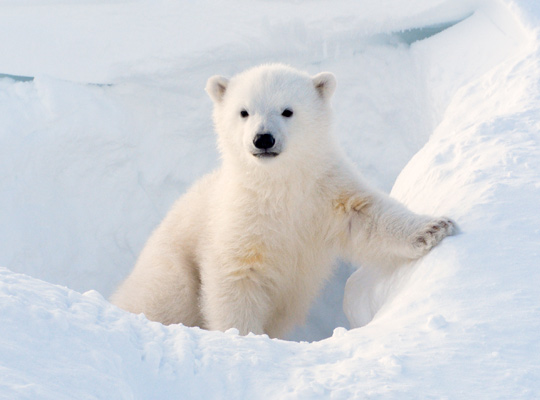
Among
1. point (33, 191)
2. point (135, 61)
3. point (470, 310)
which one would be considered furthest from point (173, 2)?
point (470, 310)

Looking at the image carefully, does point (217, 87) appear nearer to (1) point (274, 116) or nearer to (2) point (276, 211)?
(1) point (274, 116)

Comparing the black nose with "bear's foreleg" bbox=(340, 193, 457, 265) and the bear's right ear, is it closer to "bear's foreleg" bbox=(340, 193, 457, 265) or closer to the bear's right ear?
"bear's foreleg" bbox=(340, 193, 457, 265)

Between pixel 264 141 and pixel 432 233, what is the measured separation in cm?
94

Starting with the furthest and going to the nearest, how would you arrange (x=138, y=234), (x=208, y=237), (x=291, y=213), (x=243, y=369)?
(x=138, y=234) < (x=208, y=237) < (x=291, y=213) < (x=243, y=369)

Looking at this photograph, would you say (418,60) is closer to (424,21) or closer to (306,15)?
(424,21)

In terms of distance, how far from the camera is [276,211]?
10.8ft

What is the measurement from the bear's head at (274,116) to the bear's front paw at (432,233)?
31.1 inches

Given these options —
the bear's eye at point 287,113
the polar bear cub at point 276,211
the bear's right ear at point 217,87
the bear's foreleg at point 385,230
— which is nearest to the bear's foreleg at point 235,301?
the polar bear cub at point 276,211

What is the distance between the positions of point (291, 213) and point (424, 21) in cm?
233

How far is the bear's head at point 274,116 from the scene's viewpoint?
3.08 m

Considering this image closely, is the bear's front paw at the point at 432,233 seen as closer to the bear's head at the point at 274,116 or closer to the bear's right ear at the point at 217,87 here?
the bear's head at the point at 274,116

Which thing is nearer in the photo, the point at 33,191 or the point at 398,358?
the point at 398,358

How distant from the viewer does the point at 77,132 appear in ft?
15.5

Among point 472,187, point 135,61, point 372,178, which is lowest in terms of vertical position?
point 372,178
